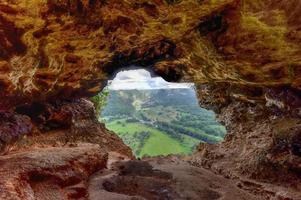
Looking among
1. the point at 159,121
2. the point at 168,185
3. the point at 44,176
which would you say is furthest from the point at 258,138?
the point at 159,121

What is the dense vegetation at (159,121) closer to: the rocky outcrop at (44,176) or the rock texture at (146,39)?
the rock texture at (146,39)

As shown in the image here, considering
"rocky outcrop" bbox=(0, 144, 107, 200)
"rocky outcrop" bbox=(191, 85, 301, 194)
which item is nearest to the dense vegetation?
"rocky outcrop" bbox=(191, 85, 301, 194)

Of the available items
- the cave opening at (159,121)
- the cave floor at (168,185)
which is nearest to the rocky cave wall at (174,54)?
the cave floor at (168,185)

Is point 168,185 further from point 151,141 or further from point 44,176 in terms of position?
point 151,141

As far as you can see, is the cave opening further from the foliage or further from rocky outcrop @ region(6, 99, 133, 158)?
rocky outcrop @ region(6, 99, 133, 158)

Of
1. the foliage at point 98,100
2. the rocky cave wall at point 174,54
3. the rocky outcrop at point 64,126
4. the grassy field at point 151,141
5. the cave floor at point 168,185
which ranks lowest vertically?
the grassy field at point 151,141

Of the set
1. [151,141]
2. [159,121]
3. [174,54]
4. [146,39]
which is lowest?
[151,141]

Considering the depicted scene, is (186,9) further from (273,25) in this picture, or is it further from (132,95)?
(132,95)

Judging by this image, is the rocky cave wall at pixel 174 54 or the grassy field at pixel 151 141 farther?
the grassy field at pixel 151 141

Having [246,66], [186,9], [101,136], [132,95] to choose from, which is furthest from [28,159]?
[132,95]
